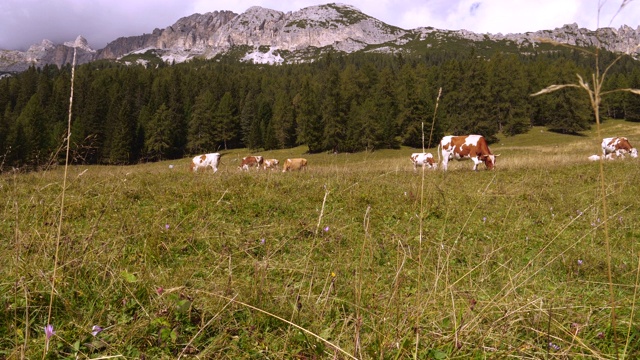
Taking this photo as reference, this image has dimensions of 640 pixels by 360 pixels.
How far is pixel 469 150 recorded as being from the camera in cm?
1775

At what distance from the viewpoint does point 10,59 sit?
2703mm

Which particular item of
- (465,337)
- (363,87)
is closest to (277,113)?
(363,87)

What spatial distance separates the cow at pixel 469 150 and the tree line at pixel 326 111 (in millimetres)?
30446

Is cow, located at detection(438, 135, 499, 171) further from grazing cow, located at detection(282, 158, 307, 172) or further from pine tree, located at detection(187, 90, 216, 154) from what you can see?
pine tree, located at detection(187, 90, 216, 154)

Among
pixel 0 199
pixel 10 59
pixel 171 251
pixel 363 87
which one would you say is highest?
pixel 363 87

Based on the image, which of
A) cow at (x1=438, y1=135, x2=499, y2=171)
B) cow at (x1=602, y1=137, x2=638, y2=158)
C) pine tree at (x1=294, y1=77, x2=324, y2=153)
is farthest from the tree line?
cow at (x1=438, y1=135, x2=499, y2=171)

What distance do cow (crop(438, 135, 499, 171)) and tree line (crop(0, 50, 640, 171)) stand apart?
99.9 feet

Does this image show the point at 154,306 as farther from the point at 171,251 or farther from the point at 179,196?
the point at 179,196

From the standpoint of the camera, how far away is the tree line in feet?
206

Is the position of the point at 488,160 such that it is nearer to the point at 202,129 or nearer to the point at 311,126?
the point at 311,126

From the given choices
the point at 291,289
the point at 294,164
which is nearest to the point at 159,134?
the point at 294,164

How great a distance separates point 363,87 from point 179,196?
78.1 metres

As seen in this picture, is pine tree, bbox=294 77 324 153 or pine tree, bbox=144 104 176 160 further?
pine tree, bbox=144 104 176 160

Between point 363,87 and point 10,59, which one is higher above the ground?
point 363,87
